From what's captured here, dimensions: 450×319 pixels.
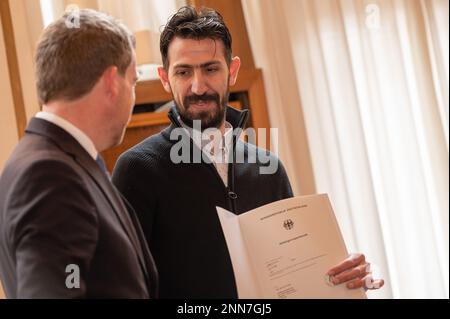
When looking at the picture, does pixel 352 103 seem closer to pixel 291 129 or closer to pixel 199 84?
pixel 291 129

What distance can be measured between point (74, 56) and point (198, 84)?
2.17 feet

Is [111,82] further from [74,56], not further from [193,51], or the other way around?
[193,51]

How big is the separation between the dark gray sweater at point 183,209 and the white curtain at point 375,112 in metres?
1.55

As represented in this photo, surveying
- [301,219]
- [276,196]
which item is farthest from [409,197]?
[301,219]

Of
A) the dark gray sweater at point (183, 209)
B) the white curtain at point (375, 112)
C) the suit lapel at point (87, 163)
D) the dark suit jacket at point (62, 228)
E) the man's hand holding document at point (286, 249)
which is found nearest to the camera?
the dark suit jacket at point (62, 228)

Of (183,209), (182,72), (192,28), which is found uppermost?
(192,28)

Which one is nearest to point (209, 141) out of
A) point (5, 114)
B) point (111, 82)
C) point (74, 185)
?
point (111, 82)

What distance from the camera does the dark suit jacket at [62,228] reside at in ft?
3.12

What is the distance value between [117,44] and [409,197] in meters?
2.60

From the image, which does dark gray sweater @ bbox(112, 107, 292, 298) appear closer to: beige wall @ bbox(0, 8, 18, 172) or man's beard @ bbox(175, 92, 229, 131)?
man's beard @ bbox(175, 92, 229, 131)

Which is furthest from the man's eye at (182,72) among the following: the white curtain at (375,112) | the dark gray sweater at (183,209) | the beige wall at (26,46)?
the white curtain at (375,112)

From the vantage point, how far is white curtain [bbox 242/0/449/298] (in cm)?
331

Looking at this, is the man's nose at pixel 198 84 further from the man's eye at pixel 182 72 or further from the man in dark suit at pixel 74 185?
the man in dark suit at pixel 74 185

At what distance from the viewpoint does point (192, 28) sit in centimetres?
180
